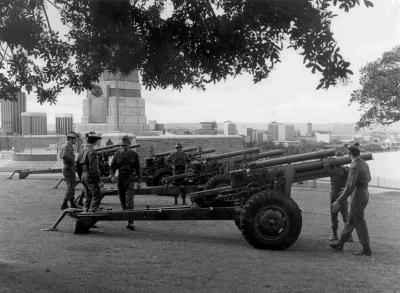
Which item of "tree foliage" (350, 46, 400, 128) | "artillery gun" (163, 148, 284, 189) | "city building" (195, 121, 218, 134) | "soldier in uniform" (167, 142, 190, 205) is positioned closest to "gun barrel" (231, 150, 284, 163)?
"artillery gun" (163, 148, 284, 189)

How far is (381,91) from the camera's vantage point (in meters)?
18.4

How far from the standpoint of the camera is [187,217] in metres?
7.83

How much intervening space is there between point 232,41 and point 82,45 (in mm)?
1830

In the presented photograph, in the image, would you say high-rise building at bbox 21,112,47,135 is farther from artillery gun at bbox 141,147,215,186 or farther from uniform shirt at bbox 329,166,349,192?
uniform shirt at bbox 329,166,349,192

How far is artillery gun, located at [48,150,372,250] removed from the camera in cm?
732

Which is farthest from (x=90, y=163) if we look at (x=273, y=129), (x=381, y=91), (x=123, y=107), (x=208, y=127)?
(x=273, y=129)

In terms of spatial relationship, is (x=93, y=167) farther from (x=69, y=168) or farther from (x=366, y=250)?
(x=366, y=250)

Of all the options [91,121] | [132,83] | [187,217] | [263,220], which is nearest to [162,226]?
[187,217]

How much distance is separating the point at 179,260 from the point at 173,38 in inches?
110

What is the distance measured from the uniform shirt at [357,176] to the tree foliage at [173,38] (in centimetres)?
211

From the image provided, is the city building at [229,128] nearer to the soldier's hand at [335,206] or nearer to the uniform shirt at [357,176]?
the soldier's hand at [335,206]

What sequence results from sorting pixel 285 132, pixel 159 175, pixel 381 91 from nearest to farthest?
1. pixel 159 175
2. pixel 381 91
3. pixel 285 132

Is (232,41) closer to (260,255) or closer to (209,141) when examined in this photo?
(260,255)

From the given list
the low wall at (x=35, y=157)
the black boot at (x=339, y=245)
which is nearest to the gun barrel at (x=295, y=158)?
the black boot at (x=339, y=245)
